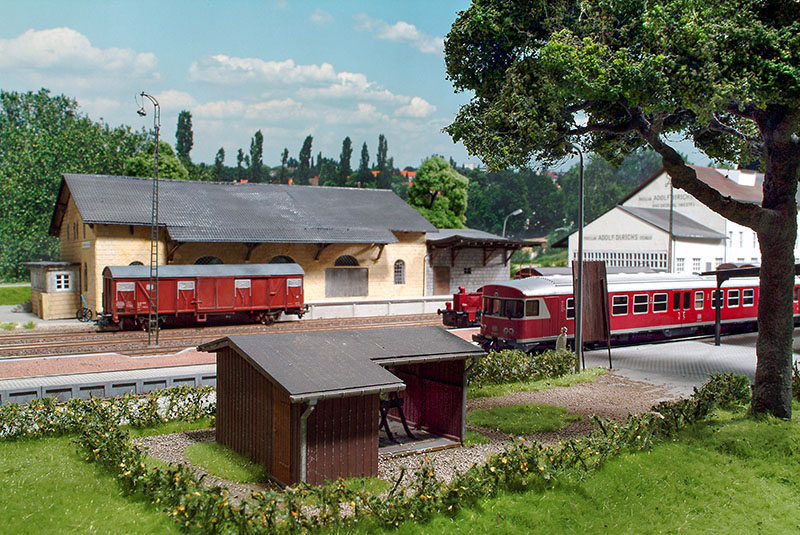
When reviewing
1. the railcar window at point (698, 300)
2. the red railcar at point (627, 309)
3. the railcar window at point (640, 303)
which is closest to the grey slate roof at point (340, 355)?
the red railcar at point (627, 309)

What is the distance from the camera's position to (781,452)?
38.7 ft

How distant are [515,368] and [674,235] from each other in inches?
1244

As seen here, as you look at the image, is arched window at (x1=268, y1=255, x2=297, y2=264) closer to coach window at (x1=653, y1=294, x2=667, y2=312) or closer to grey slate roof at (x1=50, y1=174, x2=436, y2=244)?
grey slate roof at (x1=50, y1=174, x2=436, y2=244)

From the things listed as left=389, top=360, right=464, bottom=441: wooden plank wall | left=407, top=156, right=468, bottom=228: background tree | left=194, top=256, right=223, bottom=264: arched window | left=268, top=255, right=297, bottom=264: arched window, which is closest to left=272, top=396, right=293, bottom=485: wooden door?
left=389, top=360, right=464, bottom=441: wooden plank wall

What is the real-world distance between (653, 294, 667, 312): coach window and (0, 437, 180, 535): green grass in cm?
2124

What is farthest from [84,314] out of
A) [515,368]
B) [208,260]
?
[515,368]

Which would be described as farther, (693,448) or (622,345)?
(622,345)

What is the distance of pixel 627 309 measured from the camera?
24688 millimetres

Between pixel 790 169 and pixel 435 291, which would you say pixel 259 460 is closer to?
pixel 790 169

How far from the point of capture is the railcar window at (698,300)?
2694 cm

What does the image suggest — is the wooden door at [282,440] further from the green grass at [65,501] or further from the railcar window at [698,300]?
the railcar window at [698,300]

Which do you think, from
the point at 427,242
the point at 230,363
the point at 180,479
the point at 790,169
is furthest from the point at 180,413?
the point at 427,242

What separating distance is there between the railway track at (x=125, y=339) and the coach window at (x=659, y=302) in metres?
11.5

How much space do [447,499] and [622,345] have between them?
1869cm
